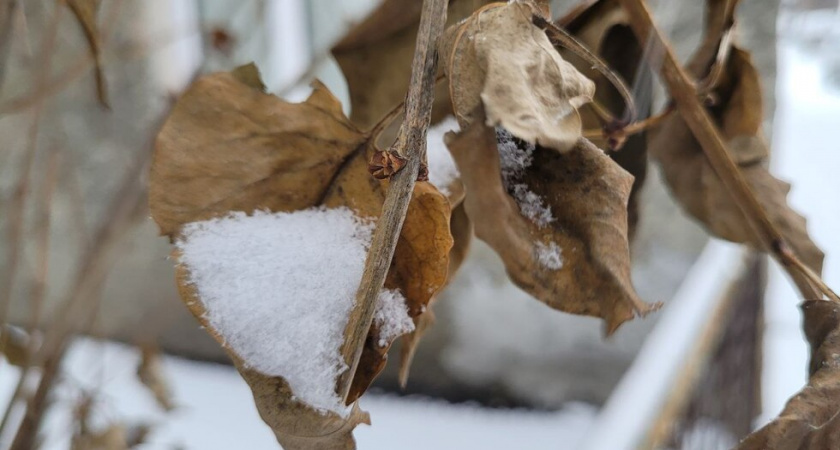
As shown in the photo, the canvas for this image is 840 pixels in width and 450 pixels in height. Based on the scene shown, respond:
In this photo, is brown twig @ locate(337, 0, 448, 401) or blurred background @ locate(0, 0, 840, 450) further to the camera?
blurred background @ locate(0, 0, 840, 450)

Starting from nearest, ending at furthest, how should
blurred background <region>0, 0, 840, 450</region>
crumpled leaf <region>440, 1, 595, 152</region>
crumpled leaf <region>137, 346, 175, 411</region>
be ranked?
crumpled leaf <region>440, 1, 595, 152</region>, crumpled leaf <region>137, 346, 175, 411</region>, blurred background <region>0, 0, 840, 450</region>

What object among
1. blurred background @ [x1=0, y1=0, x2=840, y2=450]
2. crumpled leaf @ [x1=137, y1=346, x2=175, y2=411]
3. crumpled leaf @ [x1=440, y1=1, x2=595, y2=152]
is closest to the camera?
crumpled leaf @ [x1=440, y1=1, x2=595, y2=152]

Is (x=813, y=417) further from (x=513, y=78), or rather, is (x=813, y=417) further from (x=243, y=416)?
(x=243, y=416)

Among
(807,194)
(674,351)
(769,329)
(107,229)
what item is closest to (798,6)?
(807,194)

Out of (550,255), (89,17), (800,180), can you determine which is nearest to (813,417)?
(550,255)

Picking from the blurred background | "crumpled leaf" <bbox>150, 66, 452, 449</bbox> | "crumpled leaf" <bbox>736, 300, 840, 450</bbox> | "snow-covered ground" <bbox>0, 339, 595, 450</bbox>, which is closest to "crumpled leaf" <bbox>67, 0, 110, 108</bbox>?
"crumpled leaf" <bbox>150, 66, 452, 449</bbox>

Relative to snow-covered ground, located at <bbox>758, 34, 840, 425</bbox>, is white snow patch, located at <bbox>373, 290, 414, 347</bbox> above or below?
below

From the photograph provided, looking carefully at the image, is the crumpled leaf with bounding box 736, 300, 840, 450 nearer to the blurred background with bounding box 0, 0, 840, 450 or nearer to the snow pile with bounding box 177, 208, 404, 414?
the snow pile with bounding box 177, 208, 404, 414
